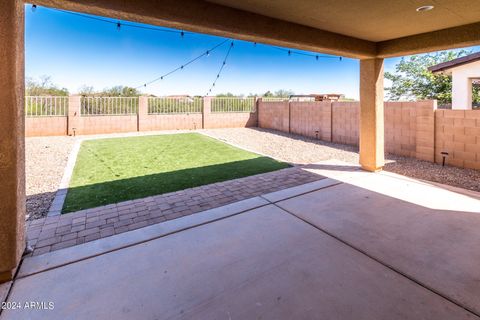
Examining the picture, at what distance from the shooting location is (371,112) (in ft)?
21.1

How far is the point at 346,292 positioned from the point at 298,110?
12083mm

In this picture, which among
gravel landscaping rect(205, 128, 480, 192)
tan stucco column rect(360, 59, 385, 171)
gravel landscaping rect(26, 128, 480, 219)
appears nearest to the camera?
gravel landscaping rect(26, 128, 480, 219)

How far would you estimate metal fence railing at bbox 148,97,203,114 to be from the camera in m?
15.6

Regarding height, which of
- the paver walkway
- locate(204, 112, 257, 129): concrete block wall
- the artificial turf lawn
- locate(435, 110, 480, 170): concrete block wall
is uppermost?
locate(204, 112, 257, 129): concrete block wall

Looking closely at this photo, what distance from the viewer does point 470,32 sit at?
180 inches

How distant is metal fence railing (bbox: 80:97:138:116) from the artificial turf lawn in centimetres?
356

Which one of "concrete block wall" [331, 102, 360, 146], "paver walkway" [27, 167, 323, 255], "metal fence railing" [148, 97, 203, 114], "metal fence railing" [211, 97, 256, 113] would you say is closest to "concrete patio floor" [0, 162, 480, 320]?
"paver walkway" [27, 167, 323, 255]

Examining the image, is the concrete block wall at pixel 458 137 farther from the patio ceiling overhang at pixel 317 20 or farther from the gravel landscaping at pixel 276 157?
the patio ceiling overhang at pixel 317 20

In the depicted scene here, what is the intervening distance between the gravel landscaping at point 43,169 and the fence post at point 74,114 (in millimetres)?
998

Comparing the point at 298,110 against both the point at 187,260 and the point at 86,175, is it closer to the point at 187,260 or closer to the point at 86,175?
the point at 86,175

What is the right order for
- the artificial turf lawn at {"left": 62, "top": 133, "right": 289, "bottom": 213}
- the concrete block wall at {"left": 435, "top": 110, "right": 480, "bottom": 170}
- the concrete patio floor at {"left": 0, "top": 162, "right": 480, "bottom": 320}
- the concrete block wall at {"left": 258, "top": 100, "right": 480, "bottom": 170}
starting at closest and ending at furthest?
the concrete patio floor at {"left": 0, "top": 162, "right": 480, "bottom": 320}
the artificial turf lawn at {"left": 62, "top": 133, "right": 289, "bottom": 213}
the concrete block wall at {"left": 435, "top": 110, "right": 480, "bottom": 170}
the concrete block wall at {"left": 258, "top": 100, "right": 480, "bottom": 170}

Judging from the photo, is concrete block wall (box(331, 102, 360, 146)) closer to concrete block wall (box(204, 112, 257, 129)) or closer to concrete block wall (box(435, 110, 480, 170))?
concrete block wall (box(435, 110, 480, 170))

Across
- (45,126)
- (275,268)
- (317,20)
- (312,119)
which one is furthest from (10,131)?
(45,126)

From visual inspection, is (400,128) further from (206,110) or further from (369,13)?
(206,110)
